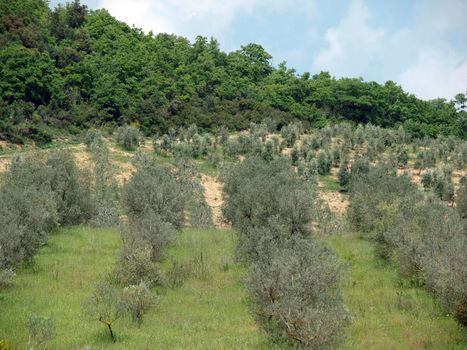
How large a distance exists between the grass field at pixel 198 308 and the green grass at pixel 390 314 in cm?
3

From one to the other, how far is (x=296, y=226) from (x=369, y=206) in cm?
763

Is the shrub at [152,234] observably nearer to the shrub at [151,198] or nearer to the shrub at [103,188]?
the shrub at [151,198]

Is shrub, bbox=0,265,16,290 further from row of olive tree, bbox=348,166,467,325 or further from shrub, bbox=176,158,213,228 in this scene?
shrub, bbox=176,158,213,228

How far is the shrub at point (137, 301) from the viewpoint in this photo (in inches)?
732

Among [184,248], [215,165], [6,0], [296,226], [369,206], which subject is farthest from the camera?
[6,0]

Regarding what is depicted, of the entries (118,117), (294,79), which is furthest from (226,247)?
(294,79)

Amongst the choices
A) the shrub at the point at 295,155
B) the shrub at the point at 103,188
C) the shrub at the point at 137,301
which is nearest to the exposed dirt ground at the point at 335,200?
the shrub at the point at 295,155

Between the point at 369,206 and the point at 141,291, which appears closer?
the point at 141,291

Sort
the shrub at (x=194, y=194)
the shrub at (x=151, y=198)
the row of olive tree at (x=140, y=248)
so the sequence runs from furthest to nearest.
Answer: the shrub at (x=194, y=194), the shrub at (x=151, y=198), the row of olive tree at (x=140, y=248)

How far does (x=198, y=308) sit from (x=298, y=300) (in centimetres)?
659

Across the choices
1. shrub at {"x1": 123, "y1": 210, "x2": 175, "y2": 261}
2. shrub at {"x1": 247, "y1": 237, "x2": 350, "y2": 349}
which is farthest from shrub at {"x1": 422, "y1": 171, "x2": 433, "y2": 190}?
shrub at {"x1": 247, "y1": 237, "x2": 350, "y2": 349}

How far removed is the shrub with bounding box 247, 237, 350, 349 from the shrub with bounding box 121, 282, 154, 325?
381 cm

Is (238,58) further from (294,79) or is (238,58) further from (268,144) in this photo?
(268,144)

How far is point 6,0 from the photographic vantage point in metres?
96.7
